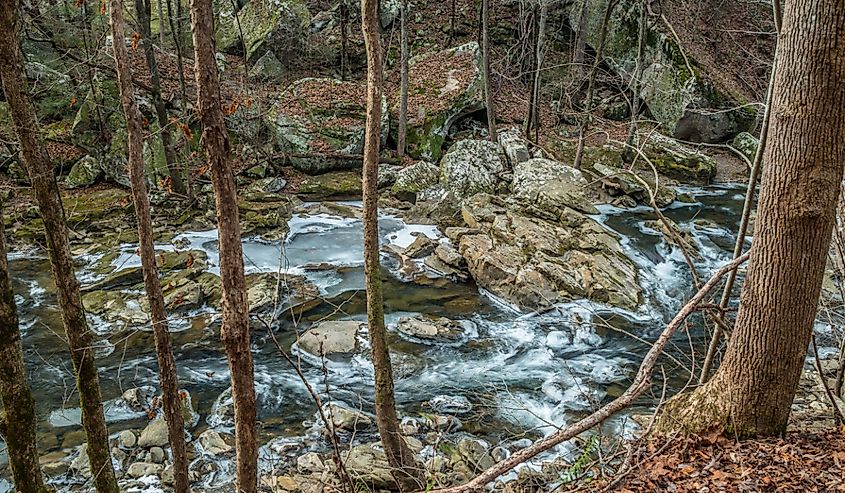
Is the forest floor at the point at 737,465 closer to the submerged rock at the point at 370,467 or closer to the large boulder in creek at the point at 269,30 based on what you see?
the submerged rock at the point at 370,467

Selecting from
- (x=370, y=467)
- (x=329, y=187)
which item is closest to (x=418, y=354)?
(x=370, y=467)

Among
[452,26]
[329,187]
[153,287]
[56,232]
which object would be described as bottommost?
[329,187]

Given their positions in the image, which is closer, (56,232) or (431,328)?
(56,232)

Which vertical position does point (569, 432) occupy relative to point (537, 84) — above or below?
below

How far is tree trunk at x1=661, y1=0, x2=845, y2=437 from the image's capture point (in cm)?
281

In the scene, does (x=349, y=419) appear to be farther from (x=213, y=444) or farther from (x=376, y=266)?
(x=376, y=266)

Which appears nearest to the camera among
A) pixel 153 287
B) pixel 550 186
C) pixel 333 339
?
pixel 153 287

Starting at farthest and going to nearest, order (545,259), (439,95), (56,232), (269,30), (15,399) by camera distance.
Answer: (269,30), (439,95), (545,259), (56,232), (15,399)

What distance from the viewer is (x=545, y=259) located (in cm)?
1084

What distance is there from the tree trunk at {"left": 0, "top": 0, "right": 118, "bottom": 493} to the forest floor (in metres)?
3.88

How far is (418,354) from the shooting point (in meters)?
8.73

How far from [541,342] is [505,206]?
474 centimetres

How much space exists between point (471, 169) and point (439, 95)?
15.8 feet

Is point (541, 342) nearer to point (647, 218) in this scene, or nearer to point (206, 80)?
point (647, 218)
